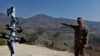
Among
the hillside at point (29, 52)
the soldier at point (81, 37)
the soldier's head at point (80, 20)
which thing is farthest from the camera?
the hillside at point (29, 52)

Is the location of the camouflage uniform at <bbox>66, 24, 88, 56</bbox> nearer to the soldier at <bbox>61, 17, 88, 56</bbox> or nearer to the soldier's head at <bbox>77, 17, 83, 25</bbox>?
the soldier at <bbox>61, 17, 88, 56</bbox>

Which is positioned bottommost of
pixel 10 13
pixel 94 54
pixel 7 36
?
pixel 94 54

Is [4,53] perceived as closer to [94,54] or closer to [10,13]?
[94,54]

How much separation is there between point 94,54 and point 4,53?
5430 mm

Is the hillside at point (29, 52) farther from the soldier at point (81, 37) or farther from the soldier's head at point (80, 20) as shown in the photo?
the soldier's head at point (80, 20)

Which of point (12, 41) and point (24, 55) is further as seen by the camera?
point (24, 55)

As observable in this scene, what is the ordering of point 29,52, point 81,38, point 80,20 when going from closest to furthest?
point 80,20 < point 81,38 < point 29,52

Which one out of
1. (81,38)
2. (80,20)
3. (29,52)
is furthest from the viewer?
(29,52)

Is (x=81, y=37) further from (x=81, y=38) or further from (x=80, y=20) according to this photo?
(x=80, y=20)

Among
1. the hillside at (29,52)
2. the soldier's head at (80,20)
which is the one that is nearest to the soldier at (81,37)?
the soldier's head at (80,20)

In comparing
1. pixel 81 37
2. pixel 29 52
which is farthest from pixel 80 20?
pixel 29 52

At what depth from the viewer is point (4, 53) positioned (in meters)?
17.6

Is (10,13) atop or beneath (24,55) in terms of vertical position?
atop

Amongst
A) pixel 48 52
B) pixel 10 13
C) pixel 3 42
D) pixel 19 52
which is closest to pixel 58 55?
pixel 48 52
